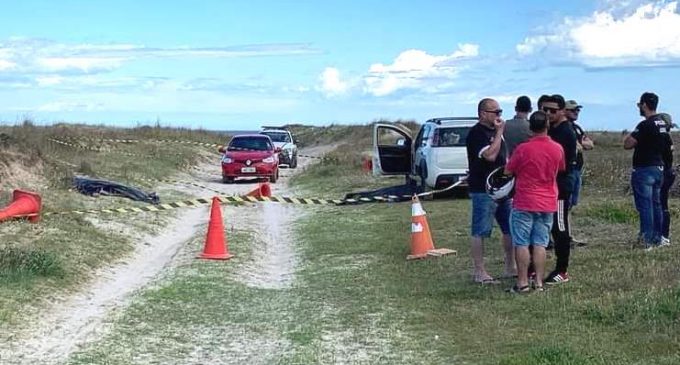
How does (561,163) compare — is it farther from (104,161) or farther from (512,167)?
(104,161)

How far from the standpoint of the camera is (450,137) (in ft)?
68.0

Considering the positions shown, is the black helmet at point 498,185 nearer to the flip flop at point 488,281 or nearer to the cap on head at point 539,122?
the cap on head at point 539,122

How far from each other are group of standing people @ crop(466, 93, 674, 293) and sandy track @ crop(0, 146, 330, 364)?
2573 millimetres

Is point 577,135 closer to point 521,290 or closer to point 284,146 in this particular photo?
point 521,290

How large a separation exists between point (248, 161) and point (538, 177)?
2048 centimetres

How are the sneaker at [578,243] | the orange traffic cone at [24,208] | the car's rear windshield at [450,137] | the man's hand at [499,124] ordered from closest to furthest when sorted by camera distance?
the man's hand at [499,124], the sneaker at [578,243], the orange traffic cone at [24,208], the car's rear windshield at [450,137]

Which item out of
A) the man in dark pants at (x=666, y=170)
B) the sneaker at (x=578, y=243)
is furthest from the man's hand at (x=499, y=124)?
the sneaker at (x=578, y=243)

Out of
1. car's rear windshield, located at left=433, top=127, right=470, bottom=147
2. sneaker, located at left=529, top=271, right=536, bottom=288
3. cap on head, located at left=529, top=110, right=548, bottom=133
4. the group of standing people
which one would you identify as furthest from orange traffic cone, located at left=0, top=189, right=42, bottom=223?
car's rear windshield, located at left=433, top=127, right=470, bottom=147

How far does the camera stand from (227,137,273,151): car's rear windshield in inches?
1192

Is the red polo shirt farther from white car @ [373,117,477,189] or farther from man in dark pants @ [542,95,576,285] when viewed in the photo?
white car @ [373,117,477,189]

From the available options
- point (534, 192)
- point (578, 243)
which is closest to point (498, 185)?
point (534, 192)

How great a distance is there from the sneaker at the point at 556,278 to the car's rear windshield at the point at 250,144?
2069 centimetres

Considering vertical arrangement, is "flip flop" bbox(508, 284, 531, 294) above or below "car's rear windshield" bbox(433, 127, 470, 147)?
below

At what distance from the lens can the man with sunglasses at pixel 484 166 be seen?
10133 mm
